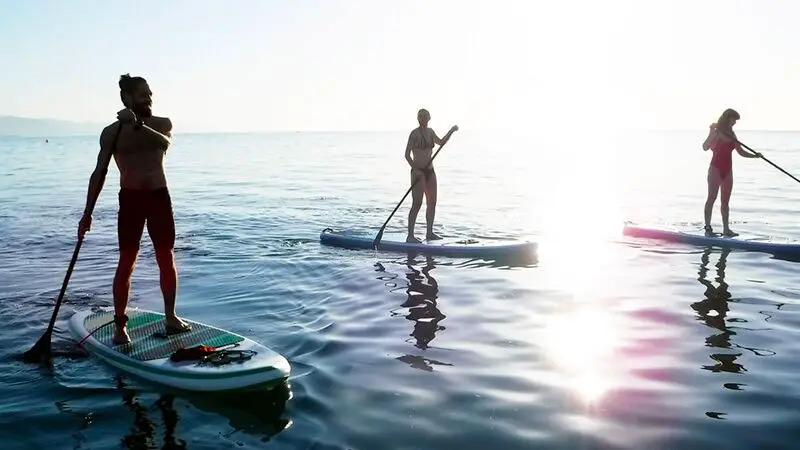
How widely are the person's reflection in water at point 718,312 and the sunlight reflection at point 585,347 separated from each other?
980mm

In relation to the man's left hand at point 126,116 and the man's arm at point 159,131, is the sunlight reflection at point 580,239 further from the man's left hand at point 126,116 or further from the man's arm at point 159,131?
the man's left hand at point 126,116

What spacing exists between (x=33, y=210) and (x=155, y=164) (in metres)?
17.8

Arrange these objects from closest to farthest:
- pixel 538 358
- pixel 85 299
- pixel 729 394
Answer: pixel 729 394
pixel 538 358
pixel 85 299

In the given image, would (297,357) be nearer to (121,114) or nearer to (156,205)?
(156,205)

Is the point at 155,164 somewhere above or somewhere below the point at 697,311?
above

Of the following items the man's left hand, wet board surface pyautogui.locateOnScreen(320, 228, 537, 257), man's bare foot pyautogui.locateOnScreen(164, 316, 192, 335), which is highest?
the man's left hand

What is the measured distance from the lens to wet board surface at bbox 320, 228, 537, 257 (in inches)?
469

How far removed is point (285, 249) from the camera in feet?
44.6

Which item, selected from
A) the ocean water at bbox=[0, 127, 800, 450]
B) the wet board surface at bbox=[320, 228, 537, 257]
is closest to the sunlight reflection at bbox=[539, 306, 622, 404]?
the ocean water at bbox=[0, 127, 800, 450]

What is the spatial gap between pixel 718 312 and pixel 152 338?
6.76 metres

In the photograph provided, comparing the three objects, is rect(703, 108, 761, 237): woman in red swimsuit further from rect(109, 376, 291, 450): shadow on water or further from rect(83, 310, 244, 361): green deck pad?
rect(109, 376, 291, 450): shadow on water

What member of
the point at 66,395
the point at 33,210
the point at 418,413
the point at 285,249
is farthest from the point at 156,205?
the point at 33,210

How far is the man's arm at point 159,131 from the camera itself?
5.77 m

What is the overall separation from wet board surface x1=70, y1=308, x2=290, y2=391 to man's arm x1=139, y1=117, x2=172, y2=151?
1903mm
